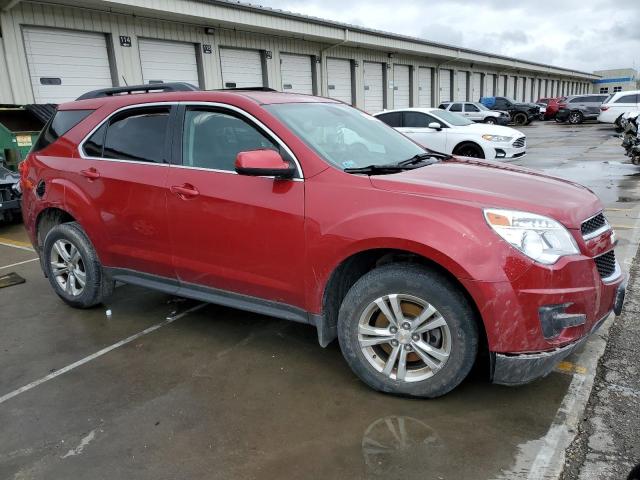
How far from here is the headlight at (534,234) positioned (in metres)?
2.60

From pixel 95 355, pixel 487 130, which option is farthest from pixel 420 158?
pixel 487 130

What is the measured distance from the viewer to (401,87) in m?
27.6

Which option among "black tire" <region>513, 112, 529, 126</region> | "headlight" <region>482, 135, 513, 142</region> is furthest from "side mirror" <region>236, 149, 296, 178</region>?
"black tire" <region>513, 112, 529, 126</region>

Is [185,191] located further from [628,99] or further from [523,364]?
[628,99]

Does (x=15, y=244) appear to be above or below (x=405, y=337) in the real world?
below

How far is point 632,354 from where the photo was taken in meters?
3.44

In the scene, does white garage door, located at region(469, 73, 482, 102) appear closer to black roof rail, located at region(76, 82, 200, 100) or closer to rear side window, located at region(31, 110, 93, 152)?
black roof rail, located at region(76, 82, 200, 100)

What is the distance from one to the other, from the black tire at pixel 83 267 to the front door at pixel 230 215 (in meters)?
1.02

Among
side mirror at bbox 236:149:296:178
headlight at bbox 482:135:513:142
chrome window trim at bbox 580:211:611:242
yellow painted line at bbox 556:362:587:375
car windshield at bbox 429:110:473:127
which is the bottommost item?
yellow painted line at bbox 556:362:587:375

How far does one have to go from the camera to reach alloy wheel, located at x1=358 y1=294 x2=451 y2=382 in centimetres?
281

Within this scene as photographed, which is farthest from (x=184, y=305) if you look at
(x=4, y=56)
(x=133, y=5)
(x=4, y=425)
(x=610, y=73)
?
(x=610, y=73)

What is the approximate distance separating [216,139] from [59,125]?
6.00ft

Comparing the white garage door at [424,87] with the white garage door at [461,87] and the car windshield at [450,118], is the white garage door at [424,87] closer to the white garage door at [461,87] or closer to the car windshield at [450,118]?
the white garage door at [461,87]

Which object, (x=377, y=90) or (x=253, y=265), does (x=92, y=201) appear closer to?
(x=253, y=265)
